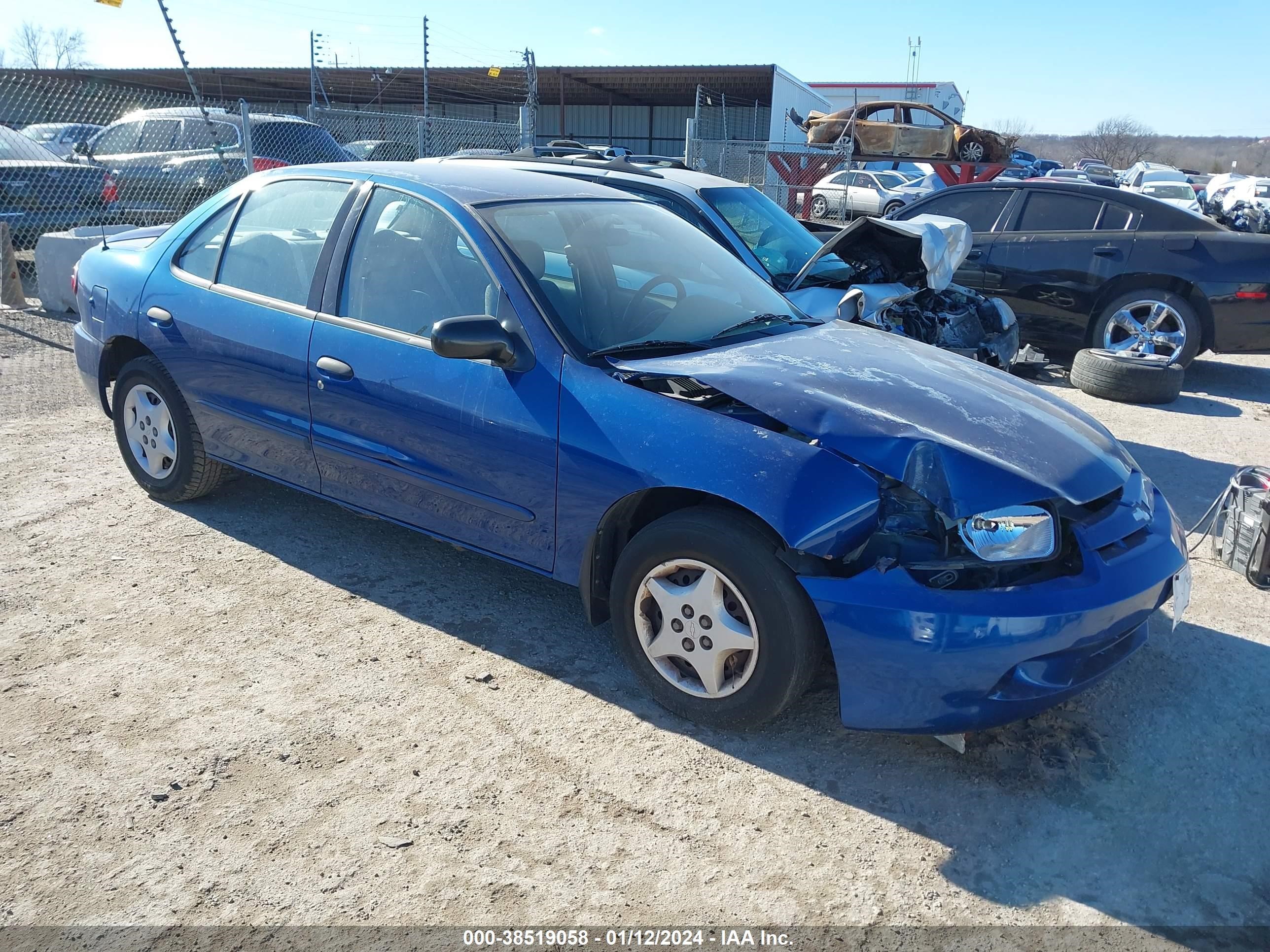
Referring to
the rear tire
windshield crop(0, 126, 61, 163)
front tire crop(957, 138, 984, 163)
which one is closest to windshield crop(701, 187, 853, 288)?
the rear tire

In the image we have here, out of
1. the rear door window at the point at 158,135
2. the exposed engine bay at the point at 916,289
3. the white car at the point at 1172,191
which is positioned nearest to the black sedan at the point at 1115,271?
the exposed engine bay at the point at 916,289

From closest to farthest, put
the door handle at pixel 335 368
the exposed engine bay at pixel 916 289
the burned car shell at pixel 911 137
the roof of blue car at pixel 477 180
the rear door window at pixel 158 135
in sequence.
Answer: the door handle at pixel 335 368 < the roof of blue car at pixel 477 180 < the exposed engine bay at pixel 916 289 < the rear door window at pixel 158 135 < the burned car shell at pixel 911 137

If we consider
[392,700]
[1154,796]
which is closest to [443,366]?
[392,700]

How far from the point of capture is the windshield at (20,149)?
423 inches

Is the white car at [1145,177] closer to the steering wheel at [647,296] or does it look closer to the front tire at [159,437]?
the steering wheel at [647,296]

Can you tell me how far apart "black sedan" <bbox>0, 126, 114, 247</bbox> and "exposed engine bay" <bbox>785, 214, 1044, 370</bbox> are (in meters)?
8.28

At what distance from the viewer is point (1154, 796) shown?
2.81m

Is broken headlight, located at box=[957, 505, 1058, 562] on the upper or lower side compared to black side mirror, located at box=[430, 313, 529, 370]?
lower

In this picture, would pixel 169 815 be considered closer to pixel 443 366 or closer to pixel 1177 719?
pixel 443 366

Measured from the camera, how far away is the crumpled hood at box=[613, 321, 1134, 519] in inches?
110

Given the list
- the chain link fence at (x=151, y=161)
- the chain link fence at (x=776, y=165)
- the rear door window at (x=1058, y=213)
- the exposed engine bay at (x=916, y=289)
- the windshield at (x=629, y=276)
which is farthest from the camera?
the chain link fence at (x=776, y=165)

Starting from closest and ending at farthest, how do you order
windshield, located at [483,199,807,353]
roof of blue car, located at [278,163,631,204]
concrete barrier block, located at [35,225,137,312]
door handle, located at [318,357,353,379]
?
windshield, located at [483,199,807,353]
door handle, located at [318,357,353,379]
roof of blue car, located at [278,163,631,204]
concrete barrier block, located at [35,225,137,312]

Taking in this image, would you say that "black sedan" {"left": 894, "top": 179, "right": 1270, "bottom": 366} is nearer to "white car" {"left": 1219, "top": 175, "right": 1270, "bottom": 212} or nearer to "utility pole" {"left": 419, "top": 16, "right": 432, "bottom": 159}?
"utility pole" {"left": 419, "top": 16, "right": 432, "bottom": 159}

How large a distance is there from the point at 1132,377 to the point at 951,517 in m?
5.52
